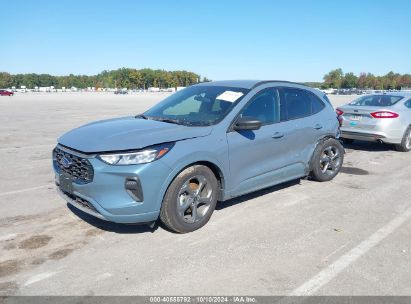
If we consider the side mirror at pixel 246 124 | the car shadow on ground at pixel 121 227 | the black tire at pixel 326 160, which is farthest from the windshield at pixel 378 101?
the car shadow on ground at pixel 121 227

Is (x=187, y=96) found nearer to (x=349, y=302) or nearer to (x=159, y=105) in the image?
(x=159, y=105)

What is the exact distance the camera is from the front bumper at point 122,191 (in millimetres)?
3793

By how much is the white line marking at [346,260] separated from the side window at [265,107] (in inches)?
78.2

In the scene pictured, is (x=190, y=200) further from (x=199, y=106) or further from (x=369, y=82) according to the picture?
(x=369, y=82)

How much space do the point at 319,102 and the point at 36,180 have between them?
515 cm

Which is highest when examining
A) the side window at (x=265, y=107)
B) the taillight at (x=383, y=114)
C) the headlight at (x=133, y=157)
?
the side window at (x=265, y=107)

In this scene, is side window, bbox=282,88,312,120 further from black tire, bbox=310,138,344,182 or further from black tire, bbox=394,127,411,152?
black tire, bbox=394,127,411,152

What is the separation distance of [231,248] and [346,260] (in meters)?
1.17

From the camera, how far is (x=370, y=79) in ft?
500

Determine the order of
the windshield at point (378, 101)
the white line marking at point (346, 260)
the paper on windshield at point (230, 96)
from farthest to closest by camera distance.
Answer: the windshield at point (378, 101)
the paper on windshield at point (230, 96)
the white line marking at point (346, 260)

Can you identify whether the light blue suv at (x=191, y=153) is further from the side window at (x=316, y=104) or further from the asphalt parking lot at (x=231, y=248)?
the asphalt parking lot at (x=231, y=248)

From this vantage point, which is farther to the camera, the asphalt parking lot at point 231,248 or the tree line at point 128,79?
the tree line at point 128,79

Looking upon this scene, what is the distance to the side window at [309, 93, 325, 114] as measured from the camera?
6171 millimetres

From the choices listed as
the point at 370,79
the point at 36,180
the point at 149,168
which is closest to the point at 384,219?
the point at 149,168
